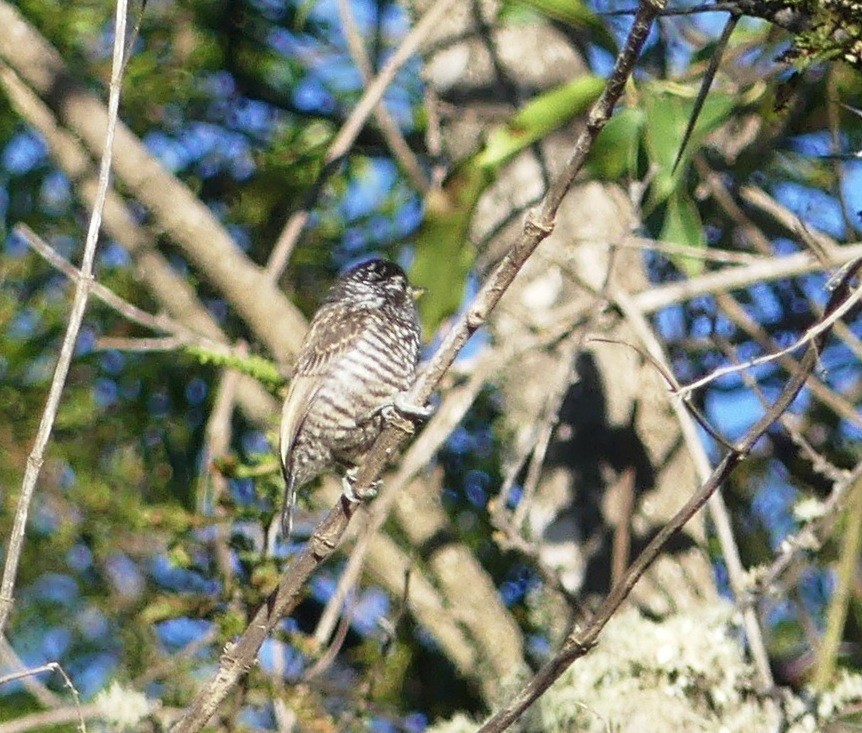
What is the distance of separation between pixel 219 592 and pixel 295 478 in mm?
509

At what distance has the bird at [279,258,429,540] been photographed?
4.19m

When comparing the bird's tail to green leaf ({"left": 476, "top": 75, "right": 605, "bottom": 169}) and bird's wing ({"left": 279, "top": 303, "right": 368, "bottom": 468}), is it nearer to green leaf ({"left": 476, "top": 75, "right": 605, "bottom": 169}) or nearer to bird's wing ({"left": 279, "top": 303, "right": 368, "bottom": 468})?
bird's wing ({"left": 279, "top": 303, "right": 368, "bottom": 468})

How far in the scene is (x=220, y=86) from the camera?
5.48m

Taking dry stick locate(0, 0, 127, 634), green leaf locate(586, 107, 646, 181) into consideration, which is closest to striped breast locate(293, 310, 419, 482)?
green leaf locate(586, 107, 646, 181)

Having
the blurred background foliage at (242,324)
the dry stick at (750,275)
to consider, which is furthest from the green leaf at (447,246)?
the dry stick at (750,275)

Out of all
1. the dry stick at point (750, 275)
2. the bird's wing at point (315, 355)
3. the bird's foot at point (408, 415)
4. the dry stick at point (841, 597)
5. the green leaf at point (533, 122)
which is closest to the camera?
the bird's foot at point (408, 415)

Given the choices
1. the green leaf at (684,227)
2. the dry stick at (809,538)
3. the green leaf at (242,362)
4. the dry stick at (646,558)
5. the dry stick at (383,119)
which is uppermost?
the dry stick at (383,119)

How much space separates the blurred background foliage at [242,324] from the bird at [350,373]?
0.52 ft

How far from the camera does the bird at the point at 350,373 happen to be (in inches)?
165

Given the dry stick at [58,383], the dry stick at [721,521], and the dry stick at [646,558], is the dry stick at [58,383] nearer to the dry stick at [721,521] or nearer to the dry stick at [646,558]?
the dry stick at [646,558]

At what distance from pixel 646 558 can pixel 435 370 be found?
45cm

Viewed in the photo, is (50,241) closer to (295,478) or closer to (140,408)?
(140,408)

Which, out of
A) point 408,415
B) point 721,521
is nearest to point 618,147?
point 721,521

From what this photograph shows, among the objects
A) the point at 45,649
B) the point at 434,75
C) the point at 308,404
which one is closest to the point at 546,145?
the point at 434,75
